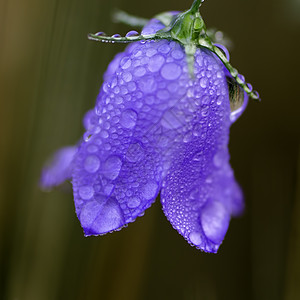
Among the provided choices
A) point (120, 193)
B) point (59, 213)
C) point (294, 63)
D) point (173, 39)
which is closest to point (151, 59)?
point (173, 39)

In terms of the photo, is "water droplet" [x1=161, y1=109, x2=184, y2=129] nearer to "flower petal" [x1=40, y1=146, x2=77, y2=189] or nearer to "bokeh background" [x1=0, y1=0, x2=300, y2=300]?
"flower petal" [x1=40, y1=146, x2=77, y2=189]

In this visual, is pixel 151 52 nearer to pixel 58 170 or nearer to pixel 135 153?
→ pixel 135 153

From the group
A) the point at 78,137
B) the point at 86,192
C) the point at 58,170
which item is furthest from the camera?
the point at 78,137

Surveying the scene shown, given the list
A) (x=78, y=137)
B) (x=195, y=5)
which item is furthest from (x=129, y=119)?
(x=78, y=137)

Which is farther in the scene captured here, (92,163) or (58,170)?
(58,170)

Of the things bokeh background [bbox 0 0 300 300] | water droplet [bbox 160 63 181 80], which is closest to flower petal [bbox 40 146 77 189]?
bokeh background [bbox 0 0 300 300]

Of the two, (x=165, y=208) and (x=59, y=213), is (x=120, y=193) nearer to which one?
(x=165, y=208)
